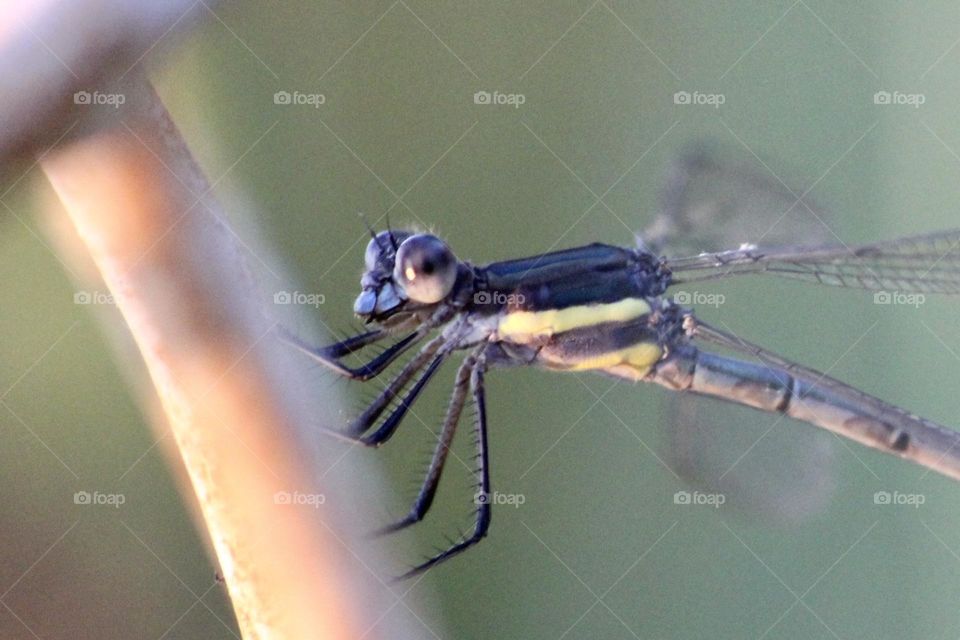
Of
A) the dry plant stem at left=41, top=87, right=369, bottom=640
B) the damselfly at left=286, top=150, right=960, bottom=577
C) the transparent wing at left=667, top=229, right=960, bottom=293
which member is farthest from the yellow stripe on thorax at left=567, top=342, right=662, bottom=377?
the dry plant stem at left=41, top=87, right=369, bottom=640

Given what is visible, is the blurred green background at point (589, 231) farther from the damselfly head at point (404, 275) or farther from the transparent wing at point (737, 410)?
the damselfly head at point (404, 275)

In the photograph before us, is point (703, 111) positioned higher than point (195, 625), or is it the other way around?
point (703, 111)

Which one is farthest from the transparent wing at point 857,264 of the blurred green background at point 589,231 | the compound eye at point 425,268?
the blurred green background at point 589,231

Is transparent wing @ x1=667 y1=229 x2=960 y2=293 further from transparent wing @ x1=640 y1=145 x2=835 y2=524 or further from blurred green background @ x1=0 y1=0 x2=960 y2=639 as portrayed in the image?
blurred green background @ x1=0 y1=0 x2=960 y2=639

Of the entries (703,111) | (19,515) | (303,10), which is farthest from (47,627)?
(703,111)

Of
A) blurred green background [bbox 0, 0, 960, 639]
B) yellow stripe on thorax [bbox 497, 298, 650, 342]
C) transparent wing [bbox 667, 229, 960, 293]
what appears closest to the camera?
yellow stripe on thorax [bbox 497, 298, 650, 342]

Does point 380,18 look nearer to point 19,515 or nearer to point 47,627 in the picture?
point 19,515
